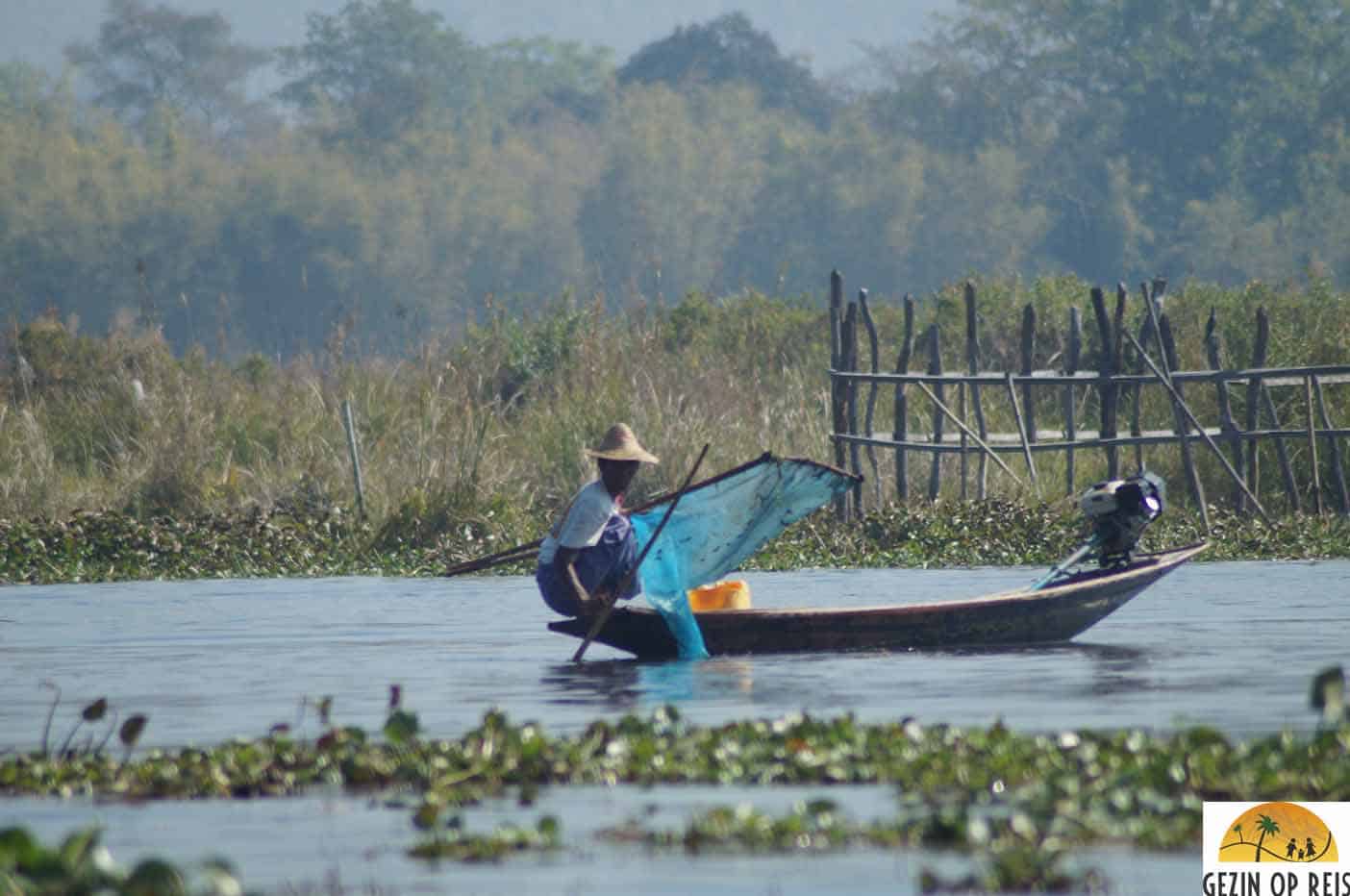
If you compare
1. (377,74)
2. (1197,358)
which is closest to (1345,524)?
(1197,358)

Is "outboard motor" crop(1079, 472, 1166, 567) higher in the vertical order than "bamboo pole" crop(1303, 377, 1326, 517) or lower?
higher

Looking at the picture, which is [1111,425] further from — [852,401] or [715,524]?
[715,524]

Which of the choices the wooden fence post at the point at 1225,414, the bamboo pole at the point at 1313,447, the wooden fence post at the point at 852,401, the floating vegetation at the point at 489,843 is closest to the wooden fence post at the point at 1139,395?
the wooden fence post at the point at 1225,414

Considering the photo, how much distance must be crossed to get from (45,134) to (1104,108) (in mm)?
29725

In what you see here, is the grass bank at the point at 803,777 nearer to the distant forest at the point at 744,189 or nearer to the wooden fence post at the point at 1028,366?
the wooden fence post at the point at 1028,366

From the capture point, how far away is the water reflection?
12727mm

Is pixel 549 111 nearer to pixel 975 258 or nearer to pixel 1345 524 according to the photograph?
pixel 975 258

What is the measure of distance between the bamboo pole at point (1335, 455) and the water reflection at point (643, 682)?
374 inches

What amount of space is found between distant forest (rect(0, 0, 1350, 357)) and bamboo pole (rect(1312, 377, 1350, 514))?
113ft

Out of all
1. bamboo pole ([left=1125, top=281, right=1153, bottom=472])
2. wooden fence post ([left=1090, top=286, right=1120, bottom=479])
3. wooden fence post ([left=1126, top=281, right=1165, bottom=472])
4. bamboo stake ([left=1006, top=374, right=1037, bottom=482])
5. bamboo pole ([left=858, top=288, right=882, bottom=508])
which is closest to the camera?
bamboo stake ([left=1006, top=374, right=1037, bottom=482])

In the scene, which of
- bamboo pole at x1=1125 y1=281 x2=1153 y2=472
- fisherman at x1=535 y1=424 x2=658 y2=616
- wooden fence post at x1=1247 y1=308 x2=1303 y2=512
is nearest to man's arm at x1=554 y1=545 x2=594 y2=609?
fisherman at x1=535 y1=424 x2=658 y2=616

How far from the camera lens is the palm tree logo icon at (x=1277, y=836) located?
7.95 metres

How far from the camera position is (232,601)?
1958 cm

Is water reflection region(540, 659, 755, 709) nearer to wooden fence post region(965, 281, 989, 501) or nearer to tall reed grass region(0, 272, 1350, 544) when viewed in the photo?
tall reed grass region(0, 272, 1350, 544)
